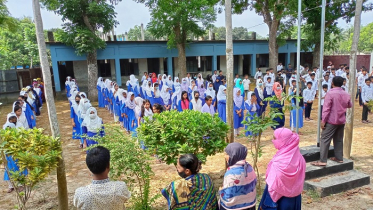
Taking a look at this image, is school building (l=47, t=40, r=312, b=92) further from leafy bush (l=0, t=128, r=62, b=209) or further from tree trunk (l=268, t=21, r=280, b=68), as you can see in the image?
leafy bush (l=0, t=128, r=62, b=209)

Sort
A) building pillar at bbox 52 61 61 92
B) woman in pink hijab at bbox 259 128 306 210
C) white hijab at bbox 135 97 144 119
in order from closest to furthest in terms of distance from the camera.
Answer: woman in pink hijab at bbox 259 128 306 210 < white hijab at bbox 135 97 144 119 < building pillar at bbox 52 61 61 92

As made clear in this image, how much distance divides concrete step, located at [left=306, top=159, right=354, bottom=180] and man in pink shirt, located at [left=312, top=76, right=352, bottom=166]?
11cm

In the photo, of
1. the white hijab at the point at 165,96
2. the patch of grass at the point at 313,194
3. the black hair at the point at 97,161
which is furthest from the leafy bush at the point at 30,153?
the white hijab at the point at 165,96

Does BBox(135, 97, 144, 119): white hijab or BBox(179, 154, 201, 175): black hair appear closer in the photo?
BBox(179, 154, 201, 175): black hair

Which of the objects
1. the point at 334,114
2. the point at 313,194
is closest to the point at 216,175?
the point at 313,194

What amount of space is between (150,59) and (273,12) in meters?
9.06

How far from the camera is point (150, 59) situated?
70.5 ft

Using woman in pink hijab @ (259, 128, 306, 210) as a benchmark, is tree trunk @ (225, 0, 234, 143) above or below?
above

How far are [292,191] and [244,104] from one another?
5.63m

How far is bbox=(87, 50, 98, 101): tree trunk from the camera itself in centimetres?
1541

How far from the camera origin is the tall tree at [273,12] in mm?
17109

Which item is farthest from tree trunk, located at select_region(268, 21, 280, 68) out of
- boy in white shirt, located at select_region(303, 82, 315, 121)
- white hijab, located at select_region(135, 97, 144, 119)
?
white hijab, located at select_region(135, 97, 144, 119)

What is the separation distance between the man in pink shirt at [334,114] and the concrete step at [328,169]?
0.11 metres

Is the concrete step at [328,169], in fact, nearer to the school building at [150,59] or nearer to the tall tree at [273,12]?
the tall tree at [273,12]
